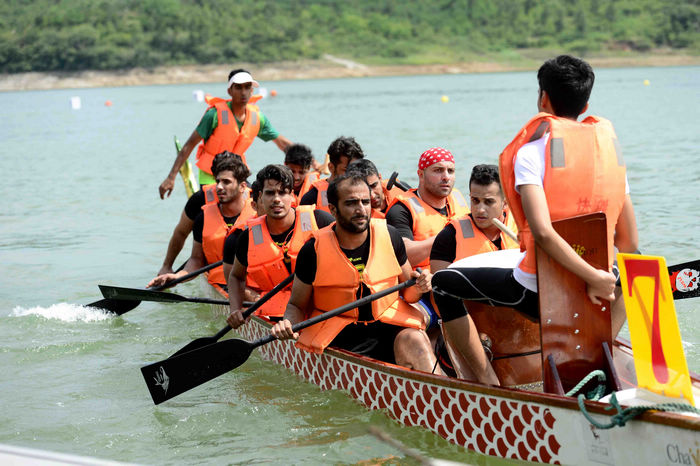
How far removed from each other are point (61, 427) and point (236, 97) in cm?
431

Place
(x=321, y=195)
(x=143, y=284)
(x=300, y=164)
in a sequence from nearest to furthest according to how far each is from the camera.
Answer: (x=321, y=195)
(x=300, y=164)
(x=143, y=284)

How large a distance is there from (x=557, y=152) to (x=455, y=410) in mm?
1458

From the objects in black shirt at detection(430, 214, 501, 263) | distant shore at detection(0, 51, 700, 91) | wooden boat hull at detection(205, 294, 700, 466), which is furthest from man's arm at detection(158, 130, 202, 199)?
distant shore at detection(0, 51, 700, 91)

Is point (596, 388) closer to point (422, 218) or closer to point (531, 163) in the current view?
point (531, 163)

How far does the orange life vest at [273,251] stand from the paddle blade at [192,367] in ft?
2.77

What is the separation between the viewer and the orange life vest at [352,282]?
496cm

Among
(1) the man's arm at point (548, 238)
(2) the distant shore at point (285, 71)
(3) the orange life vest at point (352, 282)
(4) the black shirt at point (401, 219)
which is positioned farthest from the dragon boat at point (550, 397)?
(2) the distant shore at point (285, 71)

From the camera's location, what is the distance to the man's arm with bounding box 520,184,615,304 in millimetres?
3596

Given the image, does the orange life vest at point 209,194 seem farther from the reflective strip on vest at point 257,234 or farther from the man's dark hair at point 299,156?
the reflective strip on vest at point 257,234

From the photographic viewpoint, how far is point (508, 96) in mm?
41375

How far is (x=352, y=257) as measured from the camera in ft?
16.4

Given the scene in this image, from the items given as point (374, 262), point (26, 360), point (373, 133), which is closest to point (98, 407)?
point (26, 360)

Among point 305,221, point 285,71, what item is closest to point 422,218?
point 305,221

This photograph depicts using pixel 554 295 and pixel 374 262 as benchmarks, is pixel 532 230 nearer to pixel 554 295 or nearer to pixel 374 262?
pixel 554 295
